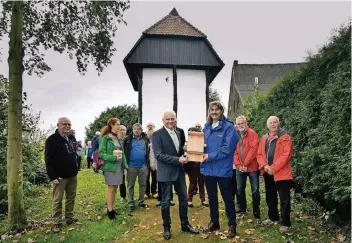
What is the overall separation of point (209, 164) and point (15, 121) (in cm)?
411

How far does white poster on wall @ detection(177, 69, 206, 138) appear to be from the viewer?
70.7 ft

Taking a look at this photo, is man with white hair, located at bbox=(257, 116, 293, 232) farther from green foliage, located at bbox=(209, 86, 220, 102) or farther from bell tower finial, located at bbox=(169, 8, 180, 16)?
green foliage, located at bbox=(209, 86, 220, 102)

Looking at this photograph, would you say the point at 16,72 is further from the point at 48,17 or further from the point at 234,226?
the point at 234,226

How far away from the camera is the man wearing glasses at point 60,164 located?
6.65m

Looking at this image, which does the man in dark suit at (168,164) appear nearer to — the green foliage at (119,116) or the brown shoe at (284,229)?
the brown shoe at (284,229)

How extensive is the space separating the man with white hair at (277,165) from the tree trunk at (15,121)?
4.77m

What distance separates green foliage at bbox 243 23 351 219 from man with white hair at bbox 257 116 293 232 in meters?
0.59

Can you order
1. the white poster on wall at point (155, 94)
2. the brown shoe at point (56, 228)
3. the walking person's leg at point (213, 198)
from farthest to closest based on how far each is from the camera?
the white poster on wall at point (155, 94)
the brown shoe at point (56, 228)
the walking person's leg at point (213, 198)

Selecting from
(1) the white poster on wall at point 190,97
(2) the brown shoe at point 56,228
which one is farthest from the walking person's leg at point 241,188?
(1) the white poster on wall at point 190,97

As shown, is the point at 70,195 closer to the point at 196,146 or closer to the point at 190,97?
the point at 196,146

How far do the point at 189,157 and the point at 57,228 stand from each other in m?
3.16

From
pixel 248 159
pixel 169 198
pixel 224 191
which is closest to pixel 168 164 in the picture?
pixel 169 198

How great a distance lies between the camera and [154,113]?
2127 centimetres

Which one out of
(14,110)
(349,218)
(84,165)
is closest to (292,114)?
(349,218)
